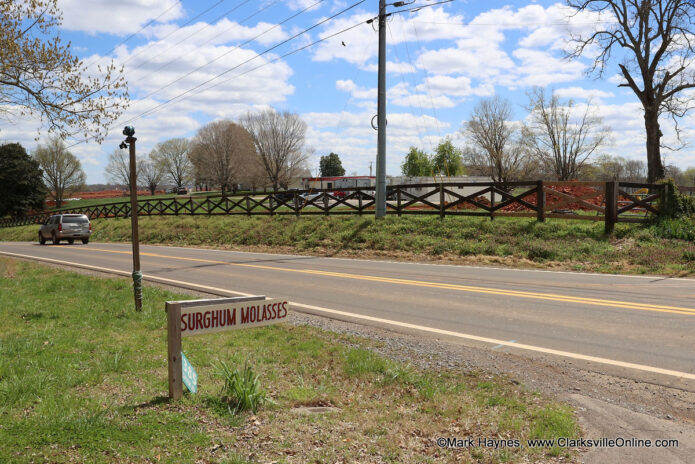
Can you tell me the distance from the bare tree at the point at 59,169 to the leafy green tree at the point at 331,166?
59.8m

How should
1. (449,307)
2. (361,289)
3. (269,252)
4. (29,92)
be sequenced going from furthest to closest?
(269,252) < (29,92) < (361,289) < (449,307)

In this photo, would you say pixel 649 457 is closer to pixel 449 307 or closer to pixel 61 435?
pixel 61 435

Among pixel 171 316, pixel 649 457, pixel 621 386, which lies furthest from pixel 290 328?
pixel 649 457

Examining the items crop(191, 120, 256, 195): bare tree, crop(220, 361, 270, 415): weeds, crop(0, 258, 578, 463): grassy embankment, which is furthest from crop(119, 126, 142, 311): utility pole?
crop(191, 120, 256, 195): bare tree

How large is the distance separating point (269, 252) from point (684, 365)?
16.0 metres

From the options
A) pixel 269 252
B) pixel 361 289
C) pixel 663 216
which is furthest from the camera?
pixel 269 252

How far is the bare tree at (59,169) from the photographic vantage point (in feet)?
259

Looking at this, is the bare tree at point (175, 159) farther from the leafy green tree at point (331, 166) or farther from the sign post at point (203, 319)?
the sign post at point (203, 319)

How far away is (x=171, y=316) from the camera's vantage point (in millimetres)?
4539

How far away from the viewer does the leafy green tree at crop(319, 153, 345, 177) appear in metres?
129

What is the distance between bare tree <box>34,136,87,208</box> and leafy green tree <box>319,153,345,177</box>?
59778 millimetres

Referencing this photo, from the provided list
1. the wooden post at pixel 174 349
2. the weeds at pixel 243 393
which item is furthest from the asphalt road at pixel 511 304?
the wooden post at pixel 174 349

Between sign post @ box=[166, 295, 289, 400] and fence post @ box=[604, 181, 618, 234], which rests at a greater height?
fence post @ box=[604, 181, 618, 234]

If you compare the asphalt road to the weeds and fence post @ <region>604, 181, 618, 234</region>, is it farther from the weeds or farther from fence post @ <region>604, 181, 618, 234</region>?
fence post @ <region>604, 181, 618, 234</region>
